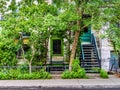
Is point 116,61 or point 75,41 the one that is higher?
point 75,41

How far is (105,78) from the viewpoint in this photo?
17422 mm

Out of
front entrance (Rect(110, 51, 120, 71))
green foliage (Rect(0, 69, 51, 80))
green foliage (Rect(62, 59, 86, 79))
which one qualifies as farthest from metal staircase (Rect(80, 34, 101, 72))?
green foliage (Rect(0, 69, 51, 80))

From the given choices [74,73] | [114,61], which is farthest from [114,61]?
[74,73]

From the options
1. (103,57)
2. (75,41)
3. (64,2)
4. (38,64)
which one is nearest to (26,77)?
(38,64)

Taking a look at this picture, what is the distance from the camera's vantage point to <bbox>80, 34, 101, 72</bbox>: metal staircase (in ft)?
66.5

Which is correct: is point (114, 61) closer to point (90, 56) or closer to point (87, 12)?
point (90, 56)

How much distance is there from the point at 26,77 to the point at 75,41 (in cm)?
384

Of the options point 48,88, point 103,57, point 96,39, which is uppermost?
point 96,39

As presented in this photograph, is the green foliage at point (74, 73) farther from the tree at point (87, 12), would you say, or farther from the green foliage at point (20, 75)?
the green foliage at point (20, 75)

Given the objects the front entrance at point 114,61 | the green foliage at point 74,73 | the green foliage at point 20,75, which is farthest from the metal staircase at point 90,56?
the green foliage at point 20,75

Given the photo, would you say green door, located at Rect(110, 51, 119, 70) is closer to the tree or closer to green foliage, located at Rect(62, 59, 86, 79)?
green foliage, located at Rect(62, 59, 86, 79)

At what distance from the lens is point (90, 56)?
2152cm

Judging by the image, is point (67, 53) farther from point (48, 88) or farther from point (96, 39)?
point (48, 88)

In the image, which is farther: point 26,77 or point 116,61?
point 116,61
